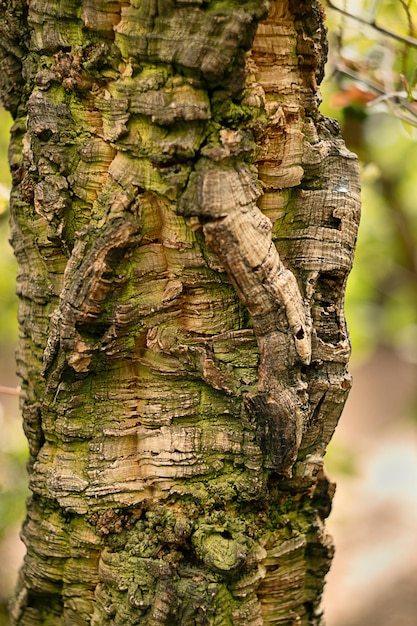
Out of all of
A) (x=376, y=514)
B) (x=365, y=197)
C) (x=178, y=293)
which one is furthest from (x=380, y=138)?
(x=178, y=293)

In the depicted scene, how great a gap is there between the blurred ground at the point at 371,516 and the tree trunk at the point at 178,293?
6.42 feet

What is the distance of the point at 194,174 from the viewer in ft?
4.02

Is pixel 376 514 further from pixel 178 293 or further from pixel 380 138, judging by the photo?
pixel 178 293

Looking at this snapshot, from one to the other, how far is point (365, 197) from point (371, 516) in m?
4.07

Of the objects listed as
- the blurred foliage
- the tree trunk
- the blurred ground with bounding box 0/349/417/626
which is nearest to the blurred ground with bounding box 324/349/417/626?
the blurred ground with bounding box 0/349/417/626

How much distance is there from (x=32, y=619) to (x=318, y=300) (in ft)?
3.28

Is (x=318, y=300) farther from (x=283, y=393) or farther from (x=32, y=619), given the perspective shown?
(x=32, y=619)

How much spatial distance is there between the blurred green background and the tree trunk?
638 mm

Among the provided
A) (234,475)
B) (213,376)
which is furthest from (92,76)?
(234,475)

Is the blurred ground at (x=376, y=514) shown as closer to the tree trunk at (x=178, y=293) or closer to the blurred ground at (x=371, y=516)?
the blurred ground at (x=371, y=516)

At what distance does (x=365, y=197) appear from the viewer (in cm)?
192

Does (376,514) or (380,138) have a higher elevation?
(380,138)

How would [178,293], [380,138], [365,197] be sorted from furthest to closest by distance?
[380,138] → [365,197] → [178,293]

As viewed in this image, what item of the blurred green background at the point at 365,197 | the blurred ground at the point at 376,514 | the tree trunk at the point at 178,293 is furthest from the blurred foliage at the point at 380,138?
the blurred ground at the point at 376,514
